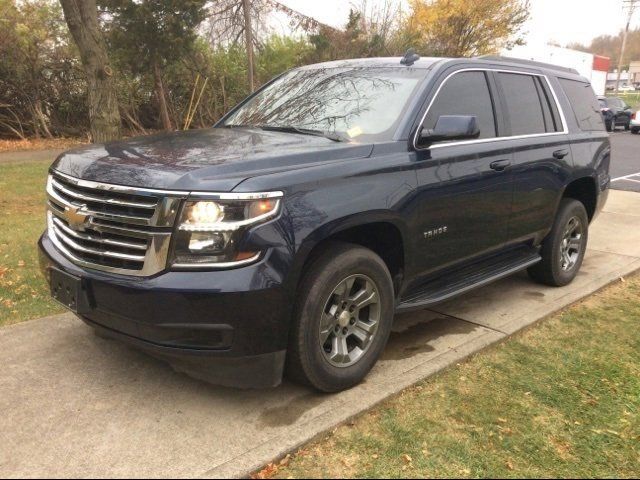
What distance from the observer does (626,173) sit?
13.4 m

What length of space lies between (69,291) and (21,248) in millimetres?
3690

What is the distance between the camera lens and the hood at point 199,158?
2.79 metres

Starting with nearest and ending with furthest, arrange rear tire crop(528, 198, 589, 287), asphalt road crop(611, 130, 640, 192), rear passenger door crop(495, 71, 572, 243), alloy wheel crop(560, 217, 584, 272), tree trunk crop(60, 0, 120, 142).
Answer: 1. rear passenger door crop(495, 71, 572, 243)
2. rear tire crop(528, 198, 589, 287)
3. alloy wheel crop(560, 217, 584, 272)
4. tree trunk crop(60, 0, 120, 142)
5. asphalt road crop(611, 130, 640, 192)

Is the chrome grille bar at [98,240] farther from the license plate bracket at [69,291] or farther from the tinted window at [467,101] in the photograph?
the tinted window at [467,101]

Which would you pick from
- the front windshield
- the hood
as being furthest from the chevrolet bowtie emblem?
the front windshield

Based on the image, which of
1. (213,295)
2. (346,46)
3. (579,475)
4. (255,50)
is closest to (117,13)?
(255,50)

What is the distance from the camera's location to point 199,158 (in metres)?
3.04

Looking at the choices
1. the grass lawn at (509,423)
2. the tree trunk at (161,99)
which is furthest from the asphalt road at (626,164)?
the tree trunk at (161,99)

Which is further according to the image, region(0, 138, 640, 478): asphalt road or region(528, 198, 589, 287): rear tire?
region(528, 198, 589, 287): rear tire

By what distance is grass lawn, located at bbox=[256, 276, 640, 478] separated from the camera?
107 inches

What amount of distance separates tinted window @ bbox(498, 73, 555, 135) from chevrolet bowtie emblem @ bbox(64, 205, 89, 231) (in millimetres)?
3167

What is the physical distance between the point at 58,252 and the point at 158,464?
54.9 inches

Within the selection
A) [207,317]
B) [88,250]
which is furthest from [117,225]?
[207,317]

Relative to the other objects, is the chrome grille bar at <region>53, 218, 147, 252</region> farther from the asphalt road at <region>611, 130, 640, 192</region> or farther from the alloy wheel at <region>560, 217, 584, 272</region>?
the asphalt road at <region>611, 130, 640, 192</region>
